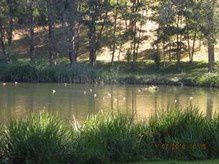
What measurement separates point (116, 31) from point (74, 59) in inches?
330

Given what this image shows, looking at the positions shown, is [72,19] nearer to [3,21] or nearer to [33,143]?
[3,21]

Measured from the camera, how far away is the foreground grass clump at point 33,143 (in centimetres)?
1177

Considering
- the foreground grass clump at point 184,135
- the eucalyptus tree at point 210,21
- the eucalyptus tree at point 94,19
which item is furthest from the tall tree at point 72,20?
the foreground grass clump at point 184,135

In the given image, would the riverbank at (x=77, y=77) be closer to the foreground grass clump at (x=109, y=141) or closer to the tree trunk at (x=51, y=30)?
the tree trunk at (x=51, y=30)

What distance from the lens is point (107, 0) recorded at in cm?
5881

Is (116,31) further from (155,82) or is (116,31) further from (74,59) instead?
(155,82)

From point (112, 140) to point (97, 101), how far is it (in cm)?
1975

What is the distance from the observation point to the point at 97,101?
32.4m

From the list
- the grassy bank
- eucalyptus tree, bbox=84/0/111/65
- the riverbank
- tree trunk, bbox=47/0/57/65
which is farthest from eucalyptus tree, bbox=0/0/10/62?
the grassy bank

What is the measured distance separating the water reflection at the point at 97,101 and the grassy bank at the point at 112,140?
31.2 ft

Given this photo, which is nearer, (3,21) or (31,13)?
(31,13)

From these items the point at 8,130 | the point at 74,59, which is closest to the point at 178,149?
the point at 8,130

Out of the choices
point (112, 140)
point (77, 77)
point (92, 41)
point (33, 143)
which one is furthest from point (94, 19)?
point (33, 143)

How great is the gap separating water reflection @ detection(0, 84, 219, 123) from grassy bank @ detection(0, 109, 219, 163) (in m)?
9.51
